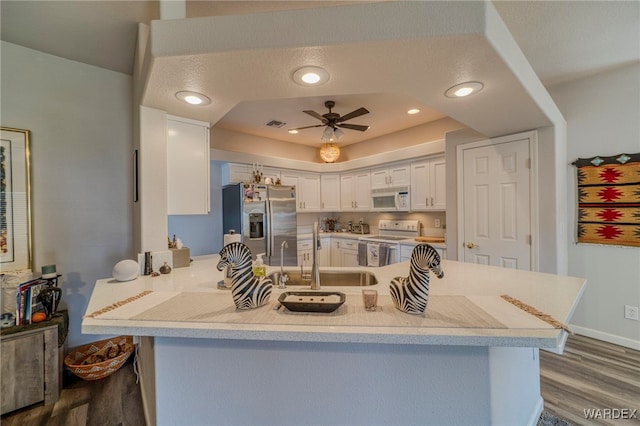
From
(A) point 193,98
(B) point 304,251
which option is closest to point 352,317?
(A) point 193,98

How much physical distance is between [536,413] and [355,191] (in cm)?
383

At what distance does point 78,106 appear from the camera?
2.35 m

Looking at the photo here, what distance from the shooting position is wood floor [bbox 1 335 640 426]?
1.74m

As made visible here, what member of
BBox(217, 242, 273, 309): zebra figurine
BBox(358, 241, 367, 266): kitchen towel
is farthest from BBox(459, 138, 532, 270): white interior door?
BBox(217, 242, 273, 309): zebra figurine

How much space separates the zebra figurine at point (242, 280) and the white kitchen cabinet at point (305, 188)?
3.57 m

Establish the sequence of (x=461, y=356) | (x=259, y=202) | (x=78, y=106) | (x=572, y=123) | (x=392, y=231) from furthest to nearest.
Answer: (x=392, y=231) < (x=259, y=202) < (x=572, y=123) < (x=78, y=106) < (x=461, y=356)

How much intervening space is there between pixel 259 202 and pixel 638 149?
418 centimetres

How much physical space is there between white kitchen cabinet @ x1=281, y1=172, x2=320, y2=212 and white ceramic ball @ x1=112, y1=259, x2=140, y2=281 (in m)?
3.17

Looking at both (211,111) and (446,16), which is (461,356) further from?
(211,111)

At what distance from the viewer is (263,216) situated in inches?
158

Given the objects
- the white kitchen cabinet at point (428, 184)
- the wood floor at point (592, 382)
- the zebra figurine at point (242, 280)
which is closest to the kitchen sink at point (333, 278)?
the zebra figurine at point (242, 280)

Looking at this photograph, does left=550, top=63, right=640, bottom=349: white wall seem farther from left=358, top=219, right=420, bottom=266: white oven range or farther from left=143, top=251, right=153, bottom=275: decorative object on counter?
left=143, top=251, right=153, bottom=275: decorative object on counter

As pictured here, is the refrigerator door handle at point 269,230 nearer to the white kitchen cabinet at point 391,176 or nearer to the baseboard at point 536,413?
the white kitchen cabinet at point 391,176

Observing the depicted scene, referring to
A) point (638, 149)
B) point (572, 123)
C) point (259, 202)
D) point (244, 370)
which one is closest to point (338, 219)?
point (259, 202)
